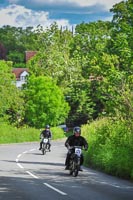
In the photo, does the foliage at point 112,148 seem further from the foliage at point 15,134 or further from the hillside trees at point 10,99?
the hillside trees at point 10,99

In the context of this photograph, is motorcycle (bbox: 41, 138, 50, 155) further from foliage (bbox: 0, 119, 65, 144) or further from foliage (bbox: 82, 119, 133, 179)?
foliage (bbox: 0, 119, 65, 144)

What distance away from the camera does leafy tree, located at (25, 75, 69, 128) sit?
70250 millimetres

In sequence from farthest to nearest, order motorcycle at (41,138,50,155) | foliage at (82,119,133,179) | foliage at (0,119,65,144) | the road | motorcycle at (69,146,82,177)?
1. foliage at (0,119,65,144)
2. motorcycle at (41,138,50,155)
3. foliage at (82,119,133,179)
4. motorcycle at (69,146,82,177)
5. the road

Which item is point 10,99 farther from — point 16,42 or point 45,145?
point 16,42

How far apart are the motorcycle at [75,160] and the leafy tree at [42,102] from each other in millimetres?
48402

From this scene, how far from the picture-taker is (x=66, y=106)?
7281cm

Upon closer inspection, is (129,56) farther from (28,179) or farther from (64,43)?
(64,43)

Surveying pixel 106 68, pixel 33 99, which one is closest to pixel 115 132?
pixel 106 68

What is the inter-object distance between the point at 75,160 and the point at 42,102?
49.3 meters

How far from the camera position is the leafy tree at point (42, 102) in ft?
230

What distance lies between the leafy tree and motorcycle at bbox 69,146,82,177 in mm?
48402

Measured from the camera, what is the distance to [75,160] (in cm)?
2127

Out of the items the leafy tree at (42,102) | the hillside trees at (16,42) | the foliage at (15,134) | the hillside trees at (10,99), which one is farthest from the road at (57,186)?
the hillside trees at (16,42)

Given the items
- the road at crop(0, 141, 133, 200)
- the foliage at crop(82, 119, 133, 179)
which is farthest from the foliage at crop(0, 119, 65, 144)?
the road at crop(0, 141, 133, 200)
